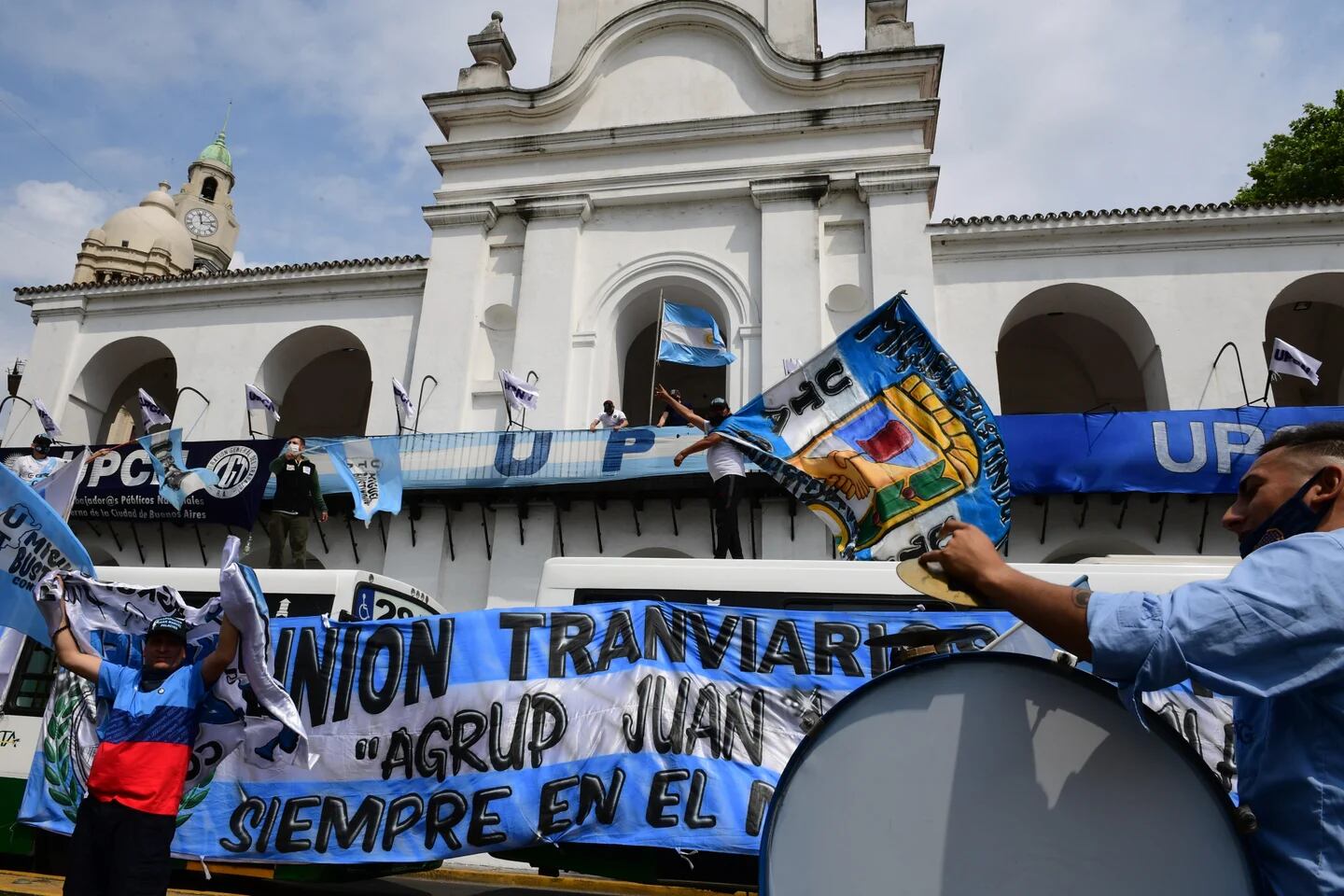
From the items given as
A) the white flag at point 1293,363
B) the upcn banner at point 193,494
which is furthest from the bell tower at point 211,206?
the white flag at point 1293,363

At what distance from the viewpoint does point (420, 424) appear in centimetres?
1691

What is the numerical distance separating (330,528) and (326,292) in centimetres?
562

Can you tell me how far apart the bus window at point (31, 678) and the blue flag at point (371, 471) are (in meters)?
4.91

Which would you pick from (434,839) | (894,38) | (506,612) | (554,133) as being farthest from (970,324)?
(434,839)

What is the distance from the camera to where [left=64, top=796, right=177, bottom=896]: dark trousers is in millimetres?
4062

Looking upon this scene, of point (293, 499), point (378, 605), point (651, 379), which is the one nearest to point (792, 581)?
point (378, 605)

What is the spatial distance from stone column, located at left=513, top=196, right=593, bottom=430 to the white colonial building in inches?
2.1

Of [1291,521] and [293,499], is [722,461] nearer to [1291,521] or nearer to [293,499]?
[293,499]

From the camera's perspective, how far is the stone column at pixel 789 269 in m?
15.9

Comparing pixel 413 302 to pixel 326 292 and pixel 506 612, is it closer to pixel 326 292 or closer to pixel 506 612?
pixel 326 292

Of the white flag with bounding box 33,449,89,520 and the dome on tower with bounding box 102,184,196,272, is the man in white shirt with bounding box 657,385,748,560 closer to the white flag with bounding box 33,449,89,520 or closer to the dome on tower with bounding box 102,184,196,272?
the white flag with bounding box 33,449,89,520

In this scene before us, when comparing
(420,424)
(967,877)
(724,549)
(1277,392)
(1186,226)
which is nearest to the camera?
(967,877)

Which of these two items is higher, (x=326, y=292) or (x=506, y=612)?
(x=326, y=292)

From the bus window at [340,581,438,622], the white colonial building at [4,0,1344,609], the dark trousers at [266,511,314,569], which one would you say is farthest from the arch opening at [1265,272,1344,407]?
the dark trousers at [266,511,314,569]
